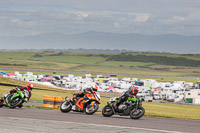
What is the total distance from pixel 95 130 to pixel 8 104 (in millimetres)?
9552

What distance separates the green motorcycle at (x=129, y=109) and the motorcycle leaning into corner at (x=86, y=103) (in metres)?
0.77

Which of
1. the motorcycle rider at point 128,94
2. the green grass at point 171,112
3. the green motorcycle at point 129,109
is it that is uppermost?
the motorcycle rider at point 128,94

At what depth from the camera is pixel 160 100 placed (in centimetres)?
6238

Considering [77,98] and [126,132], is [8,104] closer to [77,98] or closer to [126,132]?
[77,98]

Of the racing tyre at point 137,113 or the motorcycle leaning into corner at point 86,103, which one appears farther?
the motorcycle leaning into corner at point 86,103

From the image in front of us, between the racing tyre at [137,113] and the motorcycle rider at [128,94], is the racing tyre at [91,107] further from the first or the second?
the racing tyre at [137,113]

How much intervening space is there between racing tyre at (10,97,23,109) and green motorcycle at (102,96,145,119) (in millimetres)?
5348

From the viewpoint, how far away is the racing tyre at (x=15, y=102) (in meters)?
A: 21.7

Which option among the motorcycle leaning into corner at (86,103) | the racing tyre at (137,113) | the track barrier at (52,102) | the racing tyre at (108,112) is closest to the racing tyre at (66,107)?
the motorcycle leaning into corner at (86,103)

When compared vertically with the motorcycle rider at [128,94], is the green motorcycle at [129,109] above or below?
below

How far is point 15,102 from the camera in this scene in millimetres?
21875

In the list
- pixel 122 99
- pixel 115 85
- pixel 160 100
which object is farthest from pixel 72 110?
pixel 115 85

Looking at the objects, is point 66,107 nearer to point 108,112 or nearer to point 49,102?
point 108,112

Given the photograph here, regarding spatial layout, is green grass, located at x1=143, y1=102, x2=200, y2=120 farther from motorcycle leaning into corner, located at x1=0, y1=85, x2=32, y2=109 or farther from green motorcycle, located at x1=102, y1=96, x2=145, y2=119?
motorcycle leaning into corner, located at x1=0, y1=85, x2=32, y2=109
